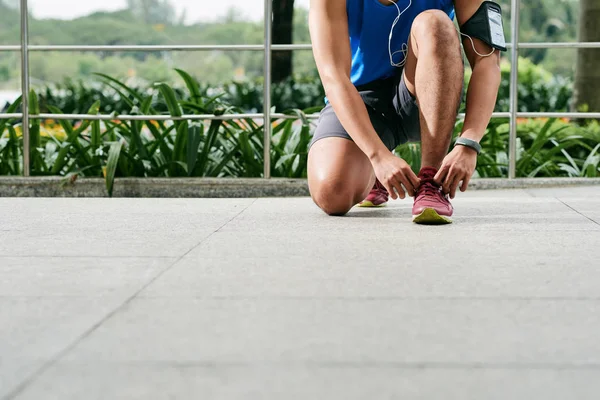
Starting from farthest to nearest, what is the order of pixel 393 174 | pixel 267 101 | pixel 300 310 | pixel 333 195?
pixel 267 101, pixel 333 195, pixel 393 174, pixel 300 310

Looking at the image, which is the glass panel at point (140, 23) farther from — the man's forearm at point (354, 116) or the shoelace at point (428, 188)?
the shoelace at point (428, 188)

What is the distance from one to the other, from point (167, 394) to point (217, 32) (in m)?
12.3

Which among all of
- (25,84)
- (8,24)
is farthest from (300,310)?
(8,24)

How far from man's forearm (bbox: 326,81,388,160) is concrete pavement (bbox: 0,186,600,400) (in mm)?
262

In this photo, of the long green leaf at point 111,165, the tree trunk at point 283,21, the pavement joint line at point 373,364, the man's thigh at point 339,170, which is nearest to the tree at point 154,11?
the tree trunk at point 283,21

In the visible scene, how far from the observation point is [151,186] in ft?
13.4

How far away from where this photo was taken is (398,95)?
319 cm

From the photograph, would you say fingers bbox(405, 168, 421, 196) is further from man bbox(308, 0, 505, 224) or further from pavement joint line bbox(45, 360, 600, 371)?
pavement joint line bbox(45, 360, 600, 371)

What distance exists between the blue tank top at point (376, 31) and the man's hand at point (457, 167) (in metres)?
0.62

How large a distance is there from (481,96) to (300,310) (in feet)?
5.00

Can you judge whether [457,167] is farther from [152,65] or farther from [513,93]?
[152,65]

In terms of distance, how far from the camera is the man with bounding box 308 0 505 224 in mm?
2777

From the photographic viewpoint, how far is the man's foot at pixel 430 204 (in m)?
2.75

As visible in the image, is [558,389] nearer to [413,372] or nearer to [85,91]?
[413,372]
